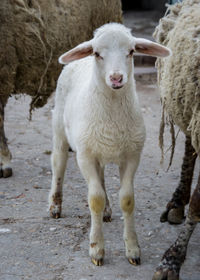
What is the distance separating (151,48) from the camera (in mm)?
3439

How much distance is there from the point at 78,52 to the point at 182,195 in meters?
1.56

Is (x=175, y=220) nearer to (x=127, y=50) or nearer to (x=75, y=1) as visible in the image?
(x=127, y=50)

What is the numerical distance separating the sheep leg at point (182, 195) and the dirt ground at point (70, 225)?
0.08 meters

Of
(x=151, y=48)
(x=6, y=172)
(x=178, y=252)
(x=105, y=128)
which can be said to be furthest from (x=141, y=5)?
(x=178, y=252)

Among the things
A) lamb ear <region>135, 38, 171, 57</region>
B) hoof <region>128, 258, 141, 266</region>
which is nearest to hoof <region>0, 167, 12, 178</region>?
hoof <region>128, 258, 141, 266</region>

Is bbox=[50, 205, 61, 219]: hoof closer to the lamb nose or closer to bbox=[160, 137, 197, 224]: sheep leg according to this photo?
bbox=[160, 137, 197, 224]: sheep leg

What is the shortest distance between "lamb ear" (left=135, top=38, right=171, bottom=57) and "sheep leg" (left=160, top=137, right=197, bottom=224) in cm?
96

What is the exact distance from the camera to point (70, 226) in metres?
4.18

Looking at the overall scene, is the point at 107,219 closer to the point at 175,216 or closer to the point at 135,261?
the point at 175,216

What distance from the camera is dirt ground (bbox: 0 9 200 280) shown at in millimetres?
3508

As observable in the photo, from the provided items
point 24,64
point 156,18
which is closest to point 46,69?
point 24,64

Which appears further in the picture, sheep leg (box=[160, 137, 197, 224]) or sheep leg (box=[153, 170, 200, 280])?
sheep leg (box=[160, 137, 197, 224])

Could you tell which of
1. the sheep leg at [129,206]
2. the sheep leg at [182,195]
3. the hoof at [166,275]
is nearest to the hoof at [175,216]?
the sheep leg at [182,195]

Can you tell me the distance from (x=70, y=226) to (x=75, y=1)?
2.50 metres
